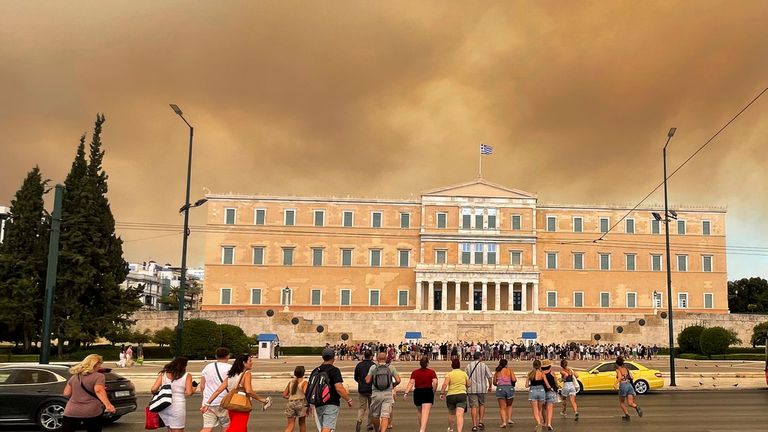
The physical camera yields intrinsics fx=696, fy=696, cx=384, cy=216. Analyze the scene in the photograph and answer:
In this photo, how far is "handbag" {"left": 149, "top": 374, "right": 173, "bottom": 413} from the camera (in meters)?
9.84

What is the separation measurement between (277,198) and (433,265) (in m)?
17.8

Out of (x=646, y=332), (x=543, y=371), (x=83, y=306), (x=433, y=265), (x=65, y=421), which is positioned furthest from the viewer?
(x=433, y=265)

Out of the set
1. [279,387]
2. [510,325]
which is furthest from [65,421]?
[510,325]

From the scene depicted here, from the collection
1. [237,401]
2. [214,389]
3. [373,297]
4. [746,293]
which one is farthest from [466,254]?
[237,401]

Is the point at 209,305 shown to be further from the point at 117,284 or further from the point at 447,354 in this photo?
the point at 447,354

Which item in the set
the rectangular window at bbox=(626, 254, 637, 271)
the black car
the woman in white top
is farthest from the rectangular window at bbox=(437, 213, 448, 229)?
the woman in white top

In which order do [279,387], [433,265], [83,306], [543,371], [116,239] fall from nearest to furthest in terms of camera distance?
[543,371] → [279,387] → [83,306] → [116,239] → [433,265]

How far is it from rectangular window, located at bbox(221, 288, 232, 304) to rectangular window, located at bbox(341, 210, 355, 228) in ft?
44.5

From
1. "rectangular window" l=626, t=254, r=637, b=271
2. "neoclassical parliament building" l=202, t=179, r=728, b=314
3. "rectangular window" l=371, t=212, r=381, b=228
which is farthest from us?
"rectangular window" l=371, t=212, r=381, b=228

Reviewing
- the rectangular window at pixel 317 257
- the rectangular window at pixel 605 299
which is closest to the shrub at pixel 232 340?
the rectangular window at pixel 317 257

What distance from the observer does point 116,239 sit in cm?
4762

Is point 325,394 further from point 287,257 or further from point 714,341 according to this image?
point 287,257

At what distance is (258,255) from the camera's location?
72000mm

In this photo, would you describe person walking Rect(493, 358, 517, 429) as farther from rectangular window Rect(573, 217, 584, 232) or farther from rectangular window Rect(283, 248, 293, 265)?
rectangular window Rect(573, 217, 584, 232)
